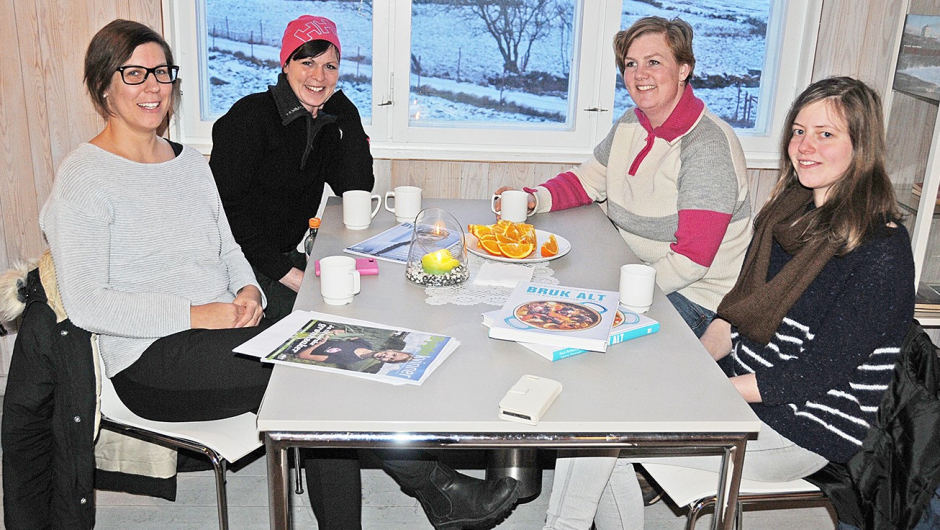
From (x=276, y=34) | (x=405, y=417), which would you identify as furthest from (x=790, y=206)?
(x=276, y=34)

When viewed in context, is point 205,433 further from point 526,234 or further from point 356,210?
point 526,234

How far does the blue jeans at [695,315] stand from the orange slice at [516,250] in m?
0.45

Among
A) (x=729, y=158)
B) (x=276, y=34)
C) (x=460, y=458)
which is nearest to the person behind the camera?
→ (x=729, y=158)

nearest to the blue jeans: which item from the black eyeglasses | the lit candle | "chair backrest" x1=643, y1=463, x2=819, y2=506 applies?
"chair backrest" x1=643, y1=463, x2=819, y2=506

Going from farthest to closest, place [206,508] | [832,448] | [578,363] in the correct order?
[206,508]
[832,448]
[578,363]

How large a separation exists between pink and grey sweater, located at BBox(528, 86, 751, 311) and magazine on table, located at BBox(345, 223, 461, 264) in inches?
19.7

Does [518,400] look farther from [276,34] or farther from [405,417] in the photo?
[276,34]

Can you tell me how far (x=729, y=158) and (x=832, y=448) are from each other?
827 mm

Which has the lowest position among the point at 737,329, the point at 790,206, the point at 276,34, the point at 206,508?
the point at 206,508

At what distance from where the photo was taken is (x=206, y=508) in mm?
2309

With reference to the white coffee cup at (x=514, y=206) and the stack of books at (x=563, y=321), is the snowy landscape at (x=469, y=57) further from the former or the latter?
the stack of books at (x=563, y=321)

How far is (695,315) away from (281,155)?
1.26 m

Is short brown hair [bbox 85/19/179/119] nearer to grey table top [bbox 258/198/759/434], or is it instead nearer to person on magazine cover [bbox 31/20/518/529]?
person on magazine cover [bbox 31/20/518/529]

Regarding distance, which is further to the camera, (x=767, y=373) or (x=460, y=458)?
(x=460, y=458)
